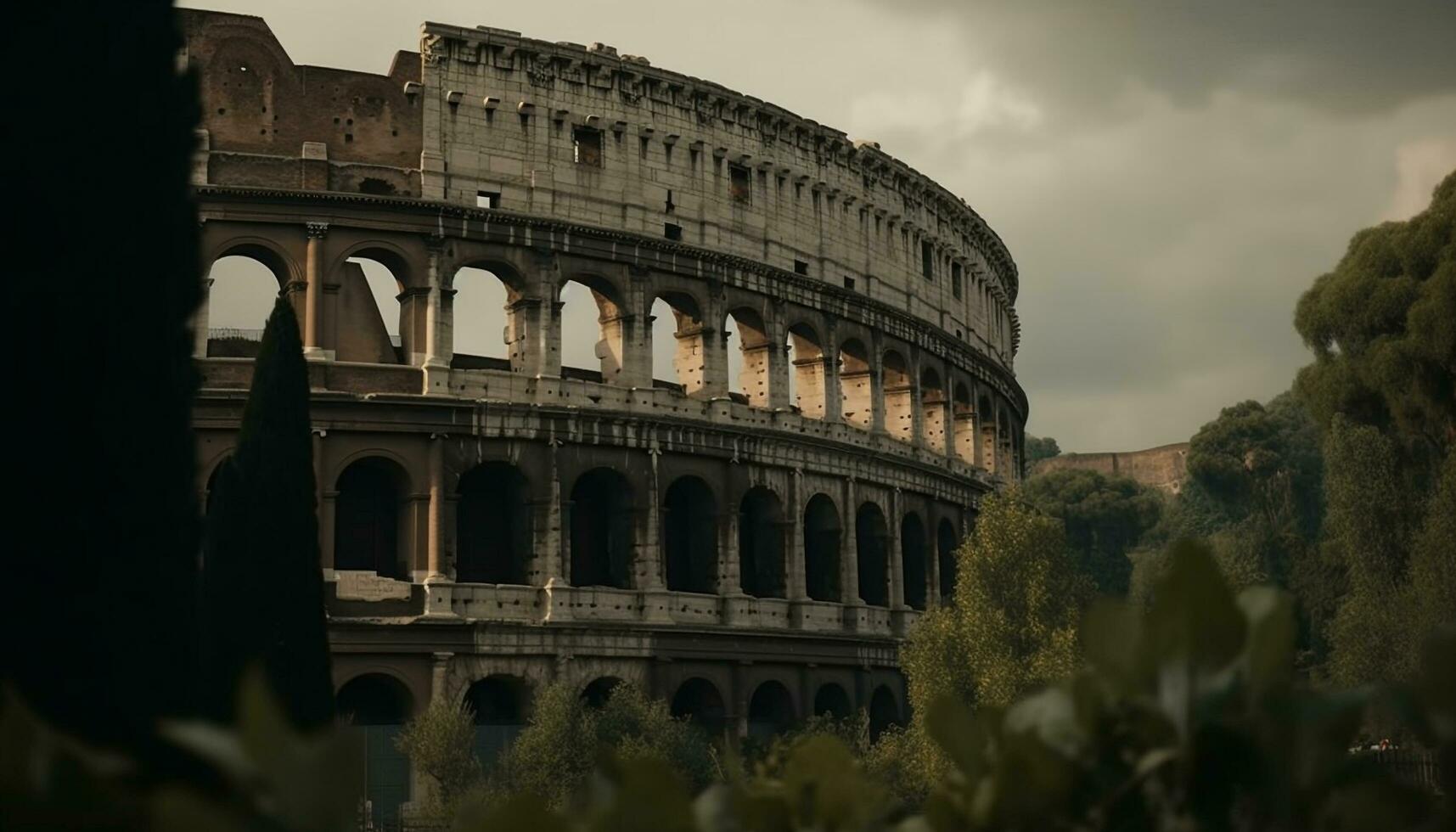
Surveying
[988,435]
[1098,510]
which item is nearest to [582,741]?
[988,435]

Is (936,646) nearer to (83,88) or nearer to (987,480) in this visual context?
(987,480)

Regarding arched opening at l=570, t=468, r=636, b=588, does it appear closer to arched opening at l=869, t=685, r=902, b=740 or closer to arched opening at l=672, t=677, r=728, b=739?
arched opening at l=672, t=677, r=728, b=739

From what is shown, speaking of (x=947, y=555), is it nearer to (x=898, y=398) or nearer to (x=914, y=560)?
(x=914, y=560)

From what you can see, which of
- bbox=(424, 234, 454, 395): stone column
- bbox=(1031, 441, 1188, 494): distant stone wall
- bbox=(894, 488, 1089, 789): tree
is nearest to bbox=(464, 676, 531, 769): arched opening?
bbox=(424, 234, 454, 395): stone column

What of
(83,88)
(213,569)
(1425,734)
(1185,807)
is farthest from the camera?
(213,569)

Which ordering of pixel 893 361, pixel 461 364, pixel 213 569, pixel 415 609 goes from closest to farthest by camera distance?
1. pixel 213 569
2. pixel 415 609
3. pixel 461 364
4. pixel 893 361

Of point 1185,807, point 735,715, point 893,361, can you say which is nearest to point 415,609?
point 735,715
